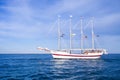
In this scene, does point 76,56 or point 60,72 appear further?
point 76,56

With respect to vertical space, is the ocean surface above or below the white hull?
below

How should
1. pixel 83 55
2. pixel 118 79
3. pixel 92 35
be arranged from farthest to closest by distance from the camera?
pixel 92 35, pixel 83 55, pixel 118 79

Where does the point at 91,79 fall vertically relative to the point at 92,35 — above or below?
below

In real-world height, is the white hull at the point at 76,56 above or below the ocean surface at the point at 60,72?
above

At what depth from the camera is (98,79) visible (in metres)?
41.4

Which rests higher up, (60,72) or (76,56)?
(76,56)

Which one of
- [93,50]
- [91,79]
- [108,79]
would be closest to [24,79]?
[91,79]

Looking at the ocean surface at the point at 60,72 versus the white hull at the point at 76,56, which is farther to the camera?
the white hull at the point at 76,56

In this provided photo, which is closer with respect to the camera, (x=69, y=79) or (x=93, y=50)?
(x=69, y=79)

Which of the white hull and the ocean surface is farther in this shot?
the white hull

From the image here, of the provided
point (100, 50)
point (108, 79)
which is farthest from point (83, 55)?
point (108, 79)

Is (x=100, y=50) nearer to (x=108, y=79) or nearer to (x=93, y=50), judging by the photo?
(x=93, y=50)

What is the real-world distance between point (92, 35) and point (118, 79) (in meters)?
91.6

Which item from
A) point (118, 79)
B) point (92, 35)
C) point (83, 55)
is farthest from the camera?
point (92, 35)
